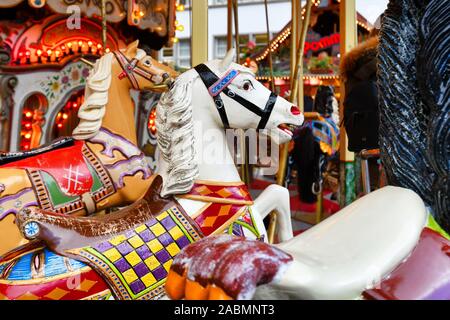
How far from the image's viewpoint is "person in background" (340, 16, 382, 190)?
2.36m

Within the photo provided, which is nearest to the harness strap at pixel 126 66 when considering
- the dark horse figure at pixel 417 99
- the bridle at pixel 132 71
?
the bridle at pixel 132 71

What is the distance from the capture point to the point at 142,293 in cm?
139

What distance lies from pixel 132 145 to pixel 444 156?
2012 mm

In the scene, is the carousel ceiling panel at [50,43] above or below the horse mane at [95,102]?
above

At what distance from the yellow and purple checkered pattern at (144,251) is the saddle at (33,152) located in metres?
1.05

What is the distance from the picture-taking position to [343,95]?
10.1 ft

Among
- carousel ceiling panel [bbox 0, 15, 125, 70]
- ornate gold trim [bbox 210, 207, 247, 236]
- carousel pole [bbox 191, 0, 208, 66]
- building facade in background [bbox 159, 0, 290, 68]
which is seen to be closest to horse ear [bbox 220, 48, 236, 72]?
ornate gold trim [bbox 210, 207, 247, 236]

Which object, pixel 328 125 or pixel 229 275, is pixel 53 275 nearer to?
pixel 229 275

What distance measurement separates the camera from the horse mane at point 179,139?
1.56 m

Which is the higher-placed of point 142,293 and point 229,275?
point 229,275

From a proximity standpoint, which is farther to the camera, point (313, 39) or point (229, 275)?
point (313, 39)

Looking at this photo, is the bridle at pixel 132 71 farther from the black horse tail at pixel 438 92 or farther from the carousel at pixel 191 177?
the black horse tail at pixel 438 92

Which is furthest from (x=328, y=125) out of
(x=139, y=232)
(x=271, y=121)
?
(x=139, y=232)

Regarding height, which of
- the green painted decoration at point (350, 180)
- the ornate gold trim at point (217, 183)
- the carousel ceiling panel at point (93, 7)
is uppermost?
the carousel ceiling panel at point (93, 7)
